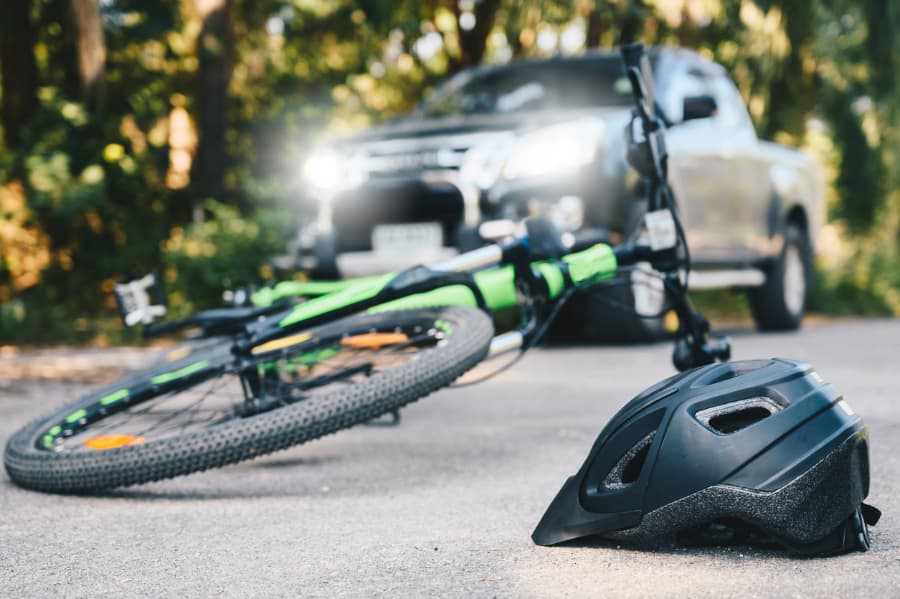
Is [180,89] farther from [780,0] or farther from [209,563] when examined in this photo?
[209,563]

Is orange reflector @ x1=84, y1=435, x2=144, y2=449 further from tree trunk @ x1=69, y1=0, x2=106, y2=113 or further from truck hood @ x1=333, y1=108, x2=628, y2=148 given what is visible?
tree trunk @ x1=69, y1=0, x2=106, y2=113

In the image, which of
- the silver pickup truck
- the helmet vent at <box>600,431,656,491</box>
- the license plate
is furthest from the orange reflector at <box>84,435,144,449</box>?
the license plate

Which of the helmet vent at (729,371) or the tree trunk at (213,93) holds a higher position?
the tree trunk at (213,93)

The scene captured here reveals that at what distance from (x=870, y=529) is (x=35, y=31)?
11.1m

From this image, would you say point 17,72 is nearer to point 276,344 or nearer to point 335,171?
point 335,171

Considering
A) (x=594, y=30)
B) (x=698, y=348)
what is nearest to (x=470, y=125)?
(x=698, y=348)

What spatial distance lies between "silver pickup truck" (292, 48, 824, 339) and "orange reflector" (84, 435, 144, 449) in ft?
11.2

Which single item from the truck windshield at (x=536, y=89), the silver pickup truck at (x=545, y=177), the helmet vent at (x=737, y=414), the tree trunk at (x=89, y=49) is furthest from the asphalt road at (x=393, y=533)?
the tree trunk at (x=89, y=49)

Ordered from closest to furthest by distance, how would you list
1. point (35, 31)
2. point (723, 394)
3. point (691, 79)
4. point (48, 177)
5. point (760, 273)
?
point (723, 394), point (691, 79), point (760, 273), point (48, 177), point (35, 31)

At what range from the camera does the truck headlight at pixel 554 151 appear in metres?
7.06

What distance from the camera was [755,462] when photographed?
107 inches

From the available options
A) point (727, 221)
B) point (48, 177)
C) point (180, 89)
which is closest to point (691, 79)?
point (727, 221)

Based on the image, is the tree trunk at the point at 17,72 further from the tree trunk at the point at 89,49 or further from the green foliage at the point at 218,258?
the green foliage at the point at 218,258

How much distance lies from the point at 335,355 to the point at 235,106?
11.3 m
